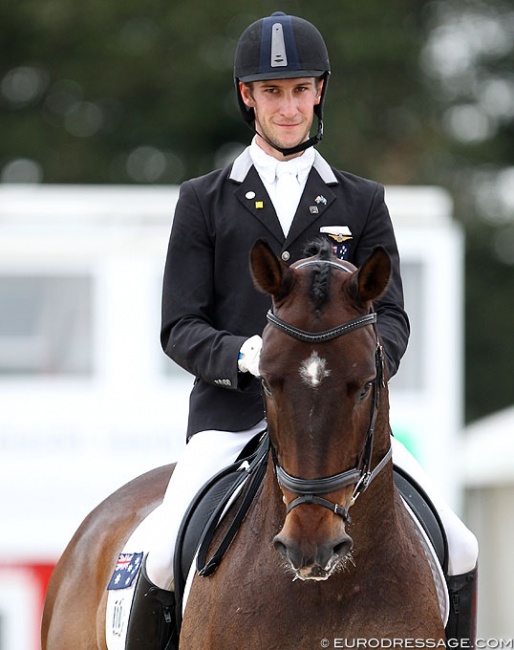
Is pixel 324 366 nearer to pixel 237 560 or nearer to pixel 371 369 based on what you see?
pixel 371 369

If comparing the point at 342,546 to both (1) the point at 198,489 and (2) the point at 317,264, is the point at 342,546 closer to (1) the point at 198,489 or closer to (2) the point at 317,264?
(2) the point at 317,264

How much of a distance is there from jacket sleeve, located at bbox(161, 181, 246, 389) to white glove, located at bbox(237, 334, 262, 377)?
245 mm

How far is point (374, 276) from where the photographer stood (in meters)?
4.78

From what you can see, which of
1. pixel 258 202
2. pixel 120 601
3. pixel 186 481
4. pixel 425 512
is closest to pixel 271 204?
pixel 258 202

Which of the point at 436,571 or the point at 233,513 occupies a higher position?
the point at 233,513

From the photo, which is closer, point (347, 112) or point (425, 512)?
point (425, 512)

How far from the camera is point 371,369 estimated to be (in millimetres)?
4715

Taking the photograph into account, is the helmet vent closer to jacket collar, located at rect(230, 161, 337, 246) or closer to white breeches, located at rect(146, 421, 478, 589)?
jacket collar, located at rect(230, 161, 337, 246)

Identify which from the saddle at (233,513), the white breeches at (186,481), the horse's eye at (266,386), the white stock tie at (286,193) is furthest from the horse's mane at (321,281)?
the white breeches at (186,481)

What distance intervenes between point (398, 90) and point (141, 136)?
5.97m

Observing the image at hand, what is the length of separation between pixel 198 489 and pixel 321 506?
1.24m

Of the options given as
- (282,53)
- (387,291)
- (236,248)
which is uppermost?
(282,53)

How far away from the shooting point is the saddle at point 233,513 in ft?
17.7

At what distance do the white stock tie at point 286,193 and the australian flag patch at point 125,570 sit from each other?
62.6 inches
